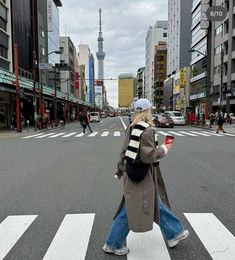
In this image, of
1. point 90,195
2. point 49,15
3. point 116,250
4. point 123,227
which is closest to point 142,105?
point 123,227

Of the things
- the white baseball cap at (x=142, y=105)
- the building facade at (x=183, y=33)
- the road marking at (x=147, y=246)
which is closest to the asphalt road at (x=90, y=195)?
the road marking at (x=147, y=246)

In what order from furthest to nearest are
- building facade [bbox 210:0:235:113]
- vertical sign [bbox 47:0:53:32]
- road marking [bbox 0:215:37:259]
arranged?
vertical sign [bbox 47:0:53:32], building facade [bbox 210:0:235:113], road marking [bbox 0:215:37:259]

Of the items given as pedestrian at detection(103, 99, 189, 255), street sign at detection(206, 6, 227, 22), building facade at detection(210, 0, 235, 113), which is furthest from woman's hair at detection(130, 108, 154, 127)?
street sign at detection(206, 6, 227, 22)

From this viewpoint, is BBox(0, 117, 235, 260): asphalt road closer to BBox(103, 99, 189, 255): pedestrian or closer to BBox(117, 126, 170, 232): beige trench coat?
BBox(103, 99, 189, 255): pedestrian

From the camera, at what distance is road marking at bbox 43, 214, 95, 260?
389 centimetres

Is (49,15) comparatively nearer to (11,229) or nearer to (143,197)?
(11,229)

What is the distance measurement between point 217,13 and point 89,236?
192ft

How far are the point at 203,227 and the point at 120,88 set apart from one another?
18549 centimetres

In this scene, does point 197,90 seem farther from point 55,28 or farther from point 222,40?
point 55,28

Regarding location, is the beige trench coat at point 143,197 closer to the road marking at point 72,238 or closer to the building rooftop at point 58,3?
the road marking at point 72,238

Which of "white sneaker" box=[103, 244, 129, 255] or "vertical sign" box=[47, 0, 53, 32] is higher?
"vertical sign" box=[47, 0, 53, 32]

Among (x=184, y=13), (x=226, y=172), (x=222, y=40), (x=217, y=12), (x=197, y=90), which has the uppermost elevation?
(x=184, y=13)

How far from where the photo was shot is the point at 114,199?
6.33 m

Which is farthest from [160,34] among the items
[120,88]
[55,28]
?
[55,28]
